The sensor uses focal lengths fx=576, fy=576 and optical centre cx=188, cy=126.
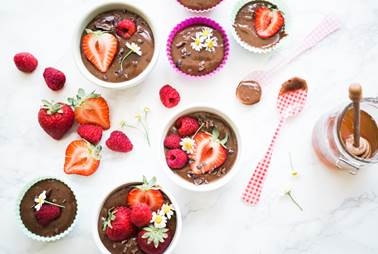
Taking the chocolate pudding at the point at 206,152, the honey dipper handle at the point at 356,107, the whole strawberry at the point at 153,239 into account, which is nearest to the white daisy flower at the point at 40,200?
the whole strawberry at the point at 153,239

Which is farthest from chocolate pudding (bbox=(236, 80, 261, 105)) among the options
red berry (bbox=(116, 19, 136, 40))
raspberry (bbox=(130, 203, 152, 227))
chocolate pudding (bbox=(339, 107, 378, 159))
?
raspberry (bbox=(130, 203, 152, 227))

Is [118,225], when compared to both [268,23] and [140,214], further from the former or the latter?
[268,23]

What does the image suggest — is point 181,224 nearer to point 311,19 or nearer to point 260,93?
point 260,93

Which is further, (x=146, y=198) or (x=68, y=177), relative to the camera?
(x=68, y=177)

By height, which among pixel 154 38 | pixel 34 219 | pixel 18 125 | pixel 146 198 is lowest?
pixel 34 219

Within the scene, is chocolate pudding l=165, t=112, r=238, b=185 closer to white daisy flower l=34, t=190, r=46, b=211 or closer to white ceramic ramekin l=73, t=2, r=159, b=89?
white ceramic ramekin l=73, t=2, r=159, b=89

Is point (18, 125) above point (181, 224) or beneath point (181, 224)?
above

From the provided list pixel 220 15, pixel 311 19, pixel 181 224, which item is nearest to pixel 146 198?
pixel 181 224
